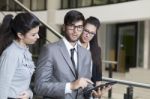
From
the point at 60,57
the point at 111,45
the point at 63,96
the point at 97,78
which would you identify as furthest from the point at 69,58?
the point at 111,45

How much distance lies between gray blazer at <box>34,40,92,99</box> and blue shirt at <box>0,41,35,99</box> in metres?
0.08

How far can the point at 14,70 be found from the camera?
2732 millimetres

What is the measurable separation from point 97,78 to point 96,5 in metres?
15.4

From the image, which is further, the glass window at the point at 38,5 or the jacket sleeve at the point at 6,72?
the glass window at the point at 38,5

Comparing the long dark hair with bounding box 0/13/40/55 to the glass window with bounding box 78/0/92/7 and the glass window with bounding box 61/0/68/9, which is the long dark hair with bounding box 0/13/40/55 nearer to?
the glass window with bounding box 78/0/92/7

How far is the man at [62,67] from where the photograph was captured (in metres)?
2.75

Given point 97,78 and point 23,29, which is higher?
point 23,29

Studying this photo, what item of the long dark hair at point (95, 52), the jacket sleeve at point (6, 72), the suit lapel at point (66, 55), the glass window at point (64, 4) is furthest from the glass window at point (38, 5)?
the jacket sleeve at point (6, 72)

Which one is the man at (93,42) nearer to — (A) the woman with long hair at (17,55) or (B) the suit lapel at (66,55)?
(B) the suit lapel at (66,55)

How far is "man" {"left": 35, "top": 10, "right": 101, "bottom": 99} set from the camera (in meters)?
2.75

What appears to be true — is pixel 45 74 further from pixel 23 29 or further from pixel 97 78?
pixel 97 78

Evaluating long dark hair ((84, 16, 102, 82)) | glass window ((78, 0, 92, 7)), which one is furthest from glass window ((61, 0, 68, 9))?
long dark hair ((84, 16, 102, 82))

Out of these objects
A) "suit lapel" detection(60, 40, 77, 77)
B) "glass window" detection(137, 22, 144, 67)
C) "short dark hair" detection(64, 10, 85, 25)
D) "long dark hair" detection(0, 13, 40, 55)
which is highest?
"short dark hair" detection(64, 10, 85, 25)

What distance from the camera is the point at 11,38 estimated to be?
9.34 feet
